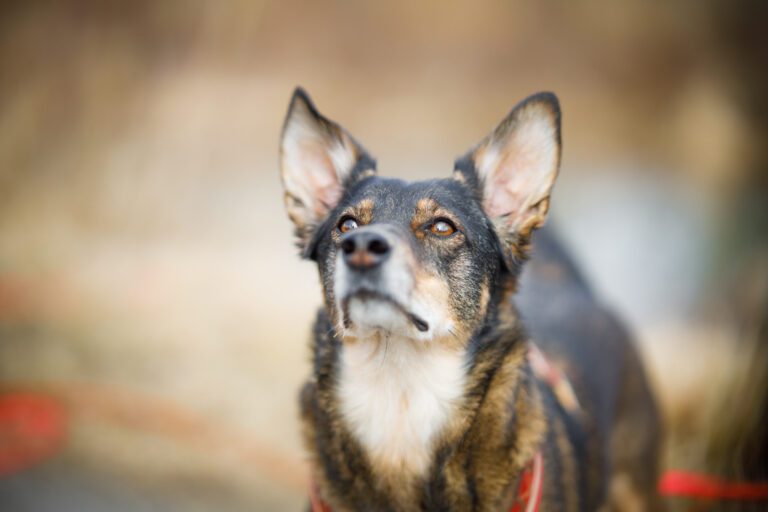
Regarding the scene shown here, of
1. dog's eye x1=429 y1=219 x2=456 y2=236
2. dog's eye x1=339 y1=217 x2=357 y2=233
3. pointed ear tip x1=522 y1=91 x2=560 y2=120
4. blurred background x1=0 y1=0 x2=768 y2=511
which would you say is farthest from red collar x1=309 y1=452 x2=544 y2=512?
blurred background x1=0 y1=0 x2=768 y2=511

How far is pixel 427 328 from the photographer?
2.55 metres

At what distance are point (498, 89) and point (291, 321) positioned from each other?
3.18 meters

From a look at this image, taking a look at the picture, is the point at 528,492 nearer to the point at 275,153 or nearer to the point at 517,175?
the point at 517,175

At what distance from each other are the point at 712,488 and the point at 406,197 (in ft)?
9.33

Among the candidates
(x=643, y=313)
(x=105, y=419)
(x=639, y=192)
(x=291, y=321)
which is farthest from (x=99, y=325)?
(x=639, y=192)

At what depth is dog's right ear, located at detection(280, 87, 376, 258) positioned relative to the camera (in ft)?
9.84

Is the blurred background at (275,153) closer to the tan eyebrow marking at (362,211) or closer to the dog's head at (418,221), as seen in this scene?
the dog's head at (418,221)

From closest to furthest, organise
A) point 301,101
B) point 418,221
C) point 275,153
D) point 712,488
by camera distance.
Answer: point 418,221 < point 301,101 < point 712,488 < point 275,153

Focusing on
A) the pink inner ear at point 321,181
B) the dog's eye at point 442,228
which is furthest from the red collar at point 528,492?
the pink inner ear at point 321,181

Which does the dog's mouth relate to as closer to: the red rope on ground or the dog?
the dog

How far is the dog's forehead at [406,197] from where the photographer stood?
269cm

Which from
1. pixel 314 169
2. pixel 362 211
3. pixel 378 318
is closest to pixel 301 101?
pixel 314 169

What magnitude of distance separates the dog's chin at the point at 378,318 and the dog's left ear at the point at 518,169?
581 millimetres

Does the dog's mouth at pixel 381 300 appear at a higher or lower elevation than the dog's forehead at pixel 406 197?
lower
